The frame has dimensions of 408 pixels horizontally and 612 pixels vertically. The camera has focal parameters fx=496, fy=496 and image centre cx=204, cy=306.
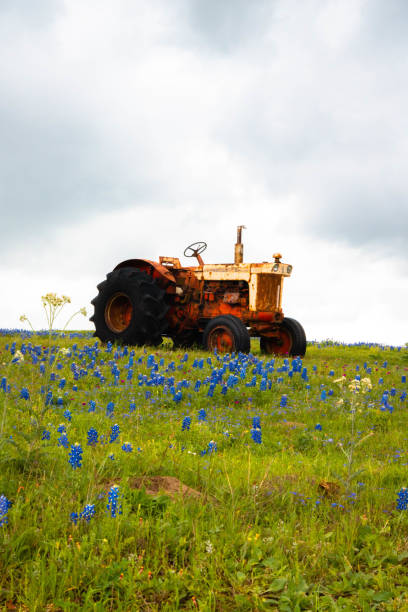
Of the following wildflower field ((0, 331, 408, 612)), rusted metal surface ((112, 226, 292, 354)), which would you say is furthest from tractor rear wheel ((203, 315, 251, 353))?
wildflower field ((0, 331, 408, 612))

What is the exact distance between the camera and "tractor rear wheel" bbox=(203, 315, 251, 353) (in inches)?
461

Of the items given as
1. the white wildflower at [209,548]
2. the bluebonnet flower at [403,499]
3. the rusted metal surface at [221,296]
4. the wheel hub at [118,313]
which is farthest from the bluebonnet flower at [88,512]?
the wheel hub at [118,313]

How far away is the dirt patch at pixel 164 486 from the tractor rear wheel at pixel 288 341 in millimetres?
9678

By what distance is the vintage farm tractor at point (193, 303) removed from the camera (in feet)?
42.2

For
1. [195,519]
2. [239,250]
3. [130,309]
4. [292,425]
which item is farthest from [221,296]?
[195,519]

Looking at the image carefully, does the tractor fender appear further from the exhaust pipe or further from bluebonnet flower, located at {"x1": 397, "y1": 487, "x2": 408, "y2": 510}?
bluebonnet flower, located at {"x1": 397, "y1": 487, "x2": 408, "y2": 510}

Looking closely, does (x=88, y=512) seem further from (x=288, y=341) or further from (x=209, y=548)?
(x=288, y=341)

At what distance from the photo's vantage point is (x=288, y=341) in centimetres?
1389

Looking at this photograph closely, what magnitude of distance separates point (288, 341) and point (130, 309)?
4.52 meters

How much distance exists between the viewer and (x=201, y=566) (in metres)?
3.07

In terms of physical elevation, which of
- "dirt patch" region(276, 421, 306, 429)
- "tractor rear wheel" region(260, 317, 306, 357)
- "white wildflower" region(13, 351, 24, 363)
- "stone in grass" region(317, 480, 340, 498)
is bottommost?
"stone in grass" region(317, 480, 340, 498)

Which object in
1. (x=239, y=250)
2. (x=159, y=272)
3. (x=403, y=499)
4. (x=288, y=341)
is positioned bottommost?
(x=403, y=499)

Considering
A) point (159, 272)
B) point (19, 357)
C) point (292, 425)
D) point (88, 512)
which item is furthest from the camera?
point (159, 272)

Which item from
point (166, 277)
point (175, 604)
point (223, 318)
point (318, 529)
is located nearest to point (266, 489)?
point (318, 529)
